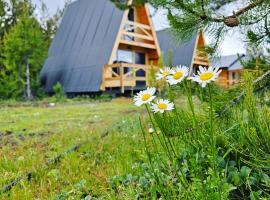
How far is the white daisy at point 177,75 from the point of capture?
1.08m

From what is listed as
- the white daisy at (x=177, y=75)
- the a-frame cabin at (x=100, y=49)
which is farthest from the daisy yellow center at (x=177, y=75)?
the a-frame cabin at (x=100, y=49)

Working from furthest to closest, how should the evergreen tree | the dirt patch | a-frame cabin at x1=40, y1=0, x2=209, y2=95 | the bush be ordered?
the evergreen tree < a-frame cabin at x1=40, y1=0, x2=209, y2=95 < the dirt patch < the bush

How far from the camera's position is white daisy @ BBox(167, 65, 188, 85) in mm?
1085

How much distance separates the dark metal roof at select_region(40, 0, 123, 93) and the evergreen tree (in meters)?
1.31

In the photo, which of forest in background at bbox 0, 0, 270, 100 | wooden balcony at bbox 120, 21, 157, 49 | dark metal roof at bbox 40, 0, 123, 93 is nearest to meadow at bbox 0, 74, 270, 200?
forest in background at bbox 0, 0, 270, 100

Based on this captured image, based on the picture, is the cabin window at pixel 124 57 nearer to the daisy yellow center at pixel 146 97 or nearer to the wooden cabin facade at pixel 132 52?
the wooden cabin facade at pixel 132 52

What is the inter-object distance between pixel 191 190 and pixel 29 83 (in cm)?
1786

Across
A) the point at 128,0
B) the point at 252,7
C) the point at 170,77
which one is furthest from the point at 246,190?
the point at 128,0

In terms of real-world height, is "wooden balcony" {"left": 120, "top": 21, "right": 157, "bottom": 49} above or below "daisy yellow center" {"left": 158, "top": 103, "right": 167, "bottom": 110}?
above

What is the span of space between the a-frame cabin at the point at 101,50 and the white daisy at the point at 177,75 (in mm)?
13518

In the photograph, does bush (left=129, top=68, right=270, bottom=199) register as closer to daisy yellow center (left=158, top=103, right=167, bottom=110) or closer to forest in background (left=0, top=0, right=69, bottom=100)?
daisy yellow center (left=158, top=103, right=167, bottom=110)

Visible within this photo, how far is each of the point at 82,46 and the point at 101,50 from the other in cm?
220

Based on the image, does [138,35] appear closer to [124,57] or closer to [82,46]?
→ [124,57]

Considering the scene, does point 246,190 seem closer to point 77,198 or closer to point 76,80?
point 77,198
